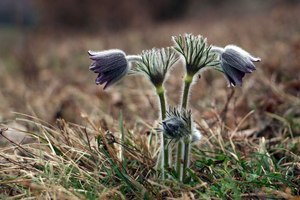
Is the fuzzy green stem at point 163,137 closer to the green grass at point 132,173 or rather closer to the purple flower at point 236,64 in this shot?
the green grass at point 132,173

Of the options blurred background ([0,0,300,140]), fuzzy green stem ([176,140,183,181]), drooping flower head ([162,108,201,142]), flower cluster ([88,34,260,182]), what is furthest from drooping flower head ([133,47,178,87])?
blurred background ([0,0,300,140])

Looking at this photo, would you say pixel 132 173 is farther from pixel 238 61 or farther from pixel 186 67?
pixel 238 61

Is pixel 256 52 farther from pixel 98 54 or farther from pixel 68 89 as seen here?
pixel 98 54

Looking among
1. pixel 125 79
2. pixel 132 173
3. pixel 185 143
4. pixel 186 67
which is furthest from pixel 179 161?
pixel 125 79

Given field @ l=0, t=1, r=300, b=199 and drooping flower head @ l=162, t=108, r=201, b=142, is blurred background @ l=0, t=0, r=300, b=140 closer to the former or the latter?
field @ l=0, t=1, r=300, b=199

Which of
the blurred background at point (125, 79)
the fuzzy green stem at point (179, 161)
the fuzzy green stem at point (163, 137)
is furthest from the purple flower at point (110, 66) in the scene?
the blurred background at point (125, 79)

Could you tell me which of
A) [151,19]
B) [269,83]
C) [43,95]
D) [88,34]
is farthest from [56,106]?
[151,19]

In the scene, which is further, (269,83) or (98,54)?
(269,83)
